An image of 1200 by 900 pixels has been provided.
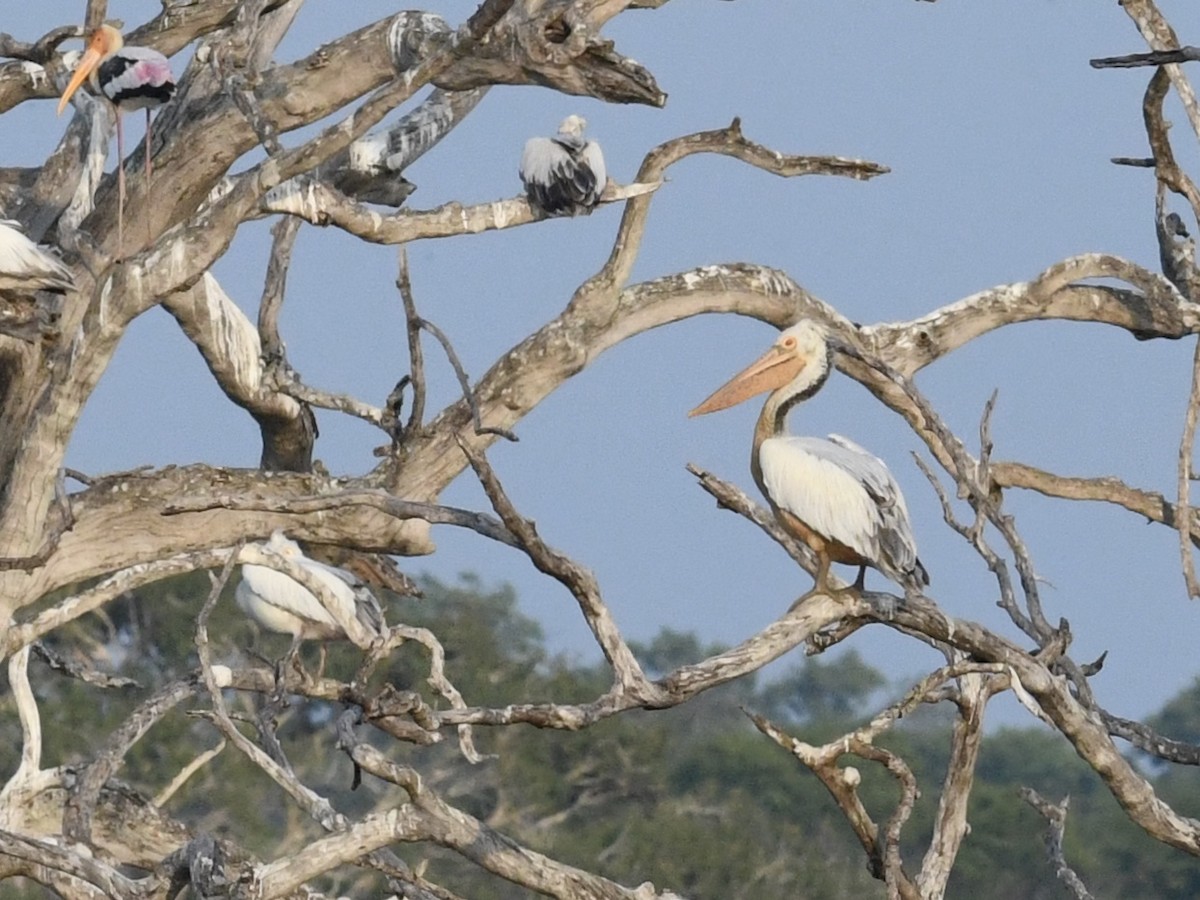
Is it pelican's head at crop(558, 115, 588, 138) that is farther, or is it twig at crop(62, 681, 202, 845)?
pelican's head at crop(558, 115, 588, 138)

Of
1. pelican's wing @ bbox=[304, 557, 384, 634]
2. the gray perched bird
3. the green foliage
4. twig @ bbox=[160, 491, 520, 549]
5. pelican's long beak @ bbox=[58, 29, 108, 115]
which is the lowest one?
twig @ bbox=[160, 491, 520, 549]

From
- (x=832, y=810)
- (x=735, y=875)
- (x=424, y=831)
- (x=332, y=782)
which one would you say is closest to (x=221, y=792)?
(x=332, y=782)

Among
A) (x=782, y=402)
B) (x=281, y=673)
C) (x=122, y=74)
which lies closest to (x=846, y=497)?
(x=782, y=402)

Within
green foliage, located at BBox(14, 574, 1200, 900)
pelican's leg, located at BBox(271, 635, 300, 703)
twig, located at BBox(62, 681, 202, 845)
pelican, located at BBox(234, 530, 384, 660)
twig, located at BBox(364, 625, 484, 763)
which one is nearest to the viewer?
twig, located at BBox(364, 625, 484, 763)

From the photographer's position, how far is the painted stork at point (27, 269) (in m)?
→ 6.02

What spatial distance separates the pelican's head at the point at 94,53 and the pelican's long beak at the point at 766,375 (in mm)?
1863

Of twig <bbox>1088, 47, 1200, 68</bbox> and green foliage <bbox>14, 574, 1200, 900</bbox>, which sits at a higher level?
green foliage <bbox>14, 574, 1200, 900</bbox>

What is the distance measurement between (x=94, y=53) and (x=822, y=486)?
8.09 feet

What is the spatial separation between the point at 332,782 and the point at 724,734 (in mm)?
12865

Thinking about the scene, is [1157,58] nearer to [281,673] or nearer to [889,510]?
[889,510]

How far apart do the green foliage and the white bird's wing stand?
42.0 feet

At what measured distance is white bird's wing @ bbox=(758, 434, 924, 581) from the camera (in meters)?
5.42

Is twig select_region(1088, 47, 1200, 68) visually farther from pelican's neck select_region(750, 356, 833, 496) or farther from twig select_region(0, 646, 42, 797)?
twig select_region(0, 646, 42, 797)

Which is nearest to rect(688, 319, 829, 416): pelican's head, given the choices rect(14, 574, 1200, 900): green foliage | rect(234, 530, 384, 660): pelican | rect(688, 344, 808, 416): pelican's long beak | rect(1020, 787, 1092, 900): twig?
rect(688, 344, 808, 416): pelican's long beak
